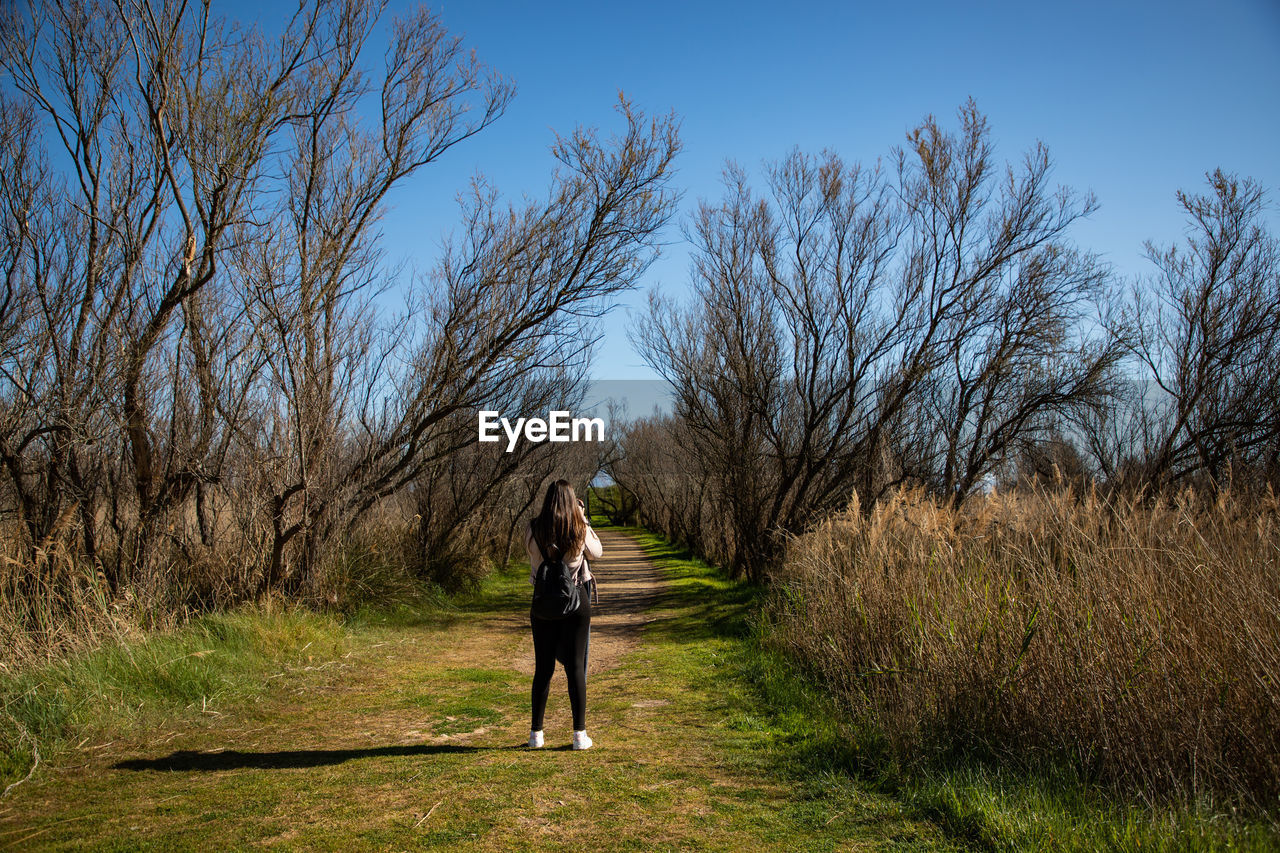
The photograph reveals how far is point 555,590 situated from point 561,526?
431 mm

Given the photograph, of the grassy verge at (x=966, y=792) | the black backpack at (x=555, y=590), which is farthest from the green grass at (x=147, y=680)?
the grassy verge at (x=966, y=792)

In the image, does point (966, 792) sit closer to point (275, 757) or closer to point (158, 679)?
point (275, 757)

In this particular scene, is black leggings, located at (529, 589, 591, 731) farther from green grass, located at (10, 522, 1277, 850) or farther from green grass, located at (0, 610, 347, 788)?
green grass, located at (0, 610, 347, 788)

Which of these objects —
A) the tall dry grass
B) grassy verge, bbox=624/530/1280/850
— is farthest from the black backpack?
the tall dry grass

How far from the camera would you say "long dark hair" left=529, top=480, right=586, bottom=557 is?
17.2 feet

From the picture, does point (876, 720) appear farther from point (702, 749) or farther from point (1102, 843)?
point (1102, 843)

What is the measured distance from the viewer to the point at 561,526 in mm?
5230

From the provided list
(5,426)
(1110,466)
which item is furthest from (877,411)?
(5,426)

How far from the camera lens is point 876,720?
5.32 m

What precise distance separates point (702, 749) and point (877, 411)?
9544 mm

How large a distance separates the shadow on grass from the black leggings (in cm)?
51

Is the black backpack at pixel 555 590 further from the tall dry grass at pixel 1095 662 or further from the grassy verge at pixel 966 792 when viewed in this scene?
the tall dry grass at pixel 1095 662

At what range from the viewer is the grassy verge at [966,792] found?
10.5 feet

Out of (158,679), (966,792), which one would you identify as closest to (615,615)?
(158,679)
